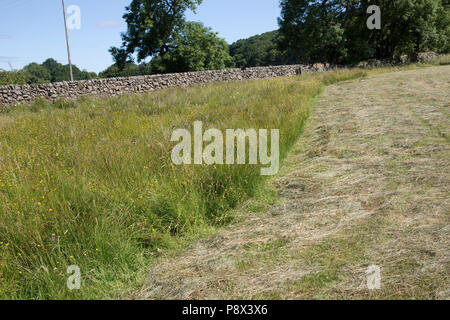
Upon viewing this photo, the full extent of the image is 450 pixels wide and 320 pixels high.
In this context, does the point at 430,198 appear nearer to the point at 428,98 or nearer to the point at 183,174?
the point at 183,174

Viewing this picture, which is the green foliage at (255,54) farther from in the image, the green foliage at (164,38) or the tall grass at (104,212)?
the tall grass at (104,212)

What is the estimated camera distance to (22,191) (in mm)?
2672

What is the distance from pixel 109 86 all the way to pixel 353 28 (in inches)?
1046

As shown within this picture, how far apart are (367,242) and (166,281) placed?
1.58 meters

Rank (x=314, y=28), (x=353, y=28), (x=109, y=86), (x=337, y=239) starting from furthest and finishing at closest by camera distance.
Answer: (x=353, y=28) → (x=314, y=28) → (x=109, y=86) → (x=337, y=239)

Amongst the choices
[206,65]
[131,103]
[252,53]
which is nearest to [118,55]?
[206,65]

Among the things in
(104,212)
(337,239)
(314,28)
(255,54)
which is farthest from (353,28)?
(255,54)

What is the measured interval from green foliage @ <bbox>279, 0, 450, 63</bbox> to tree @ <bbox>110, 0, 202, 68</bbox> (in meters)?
10.9

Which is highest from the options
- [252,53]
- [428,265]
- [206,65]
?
[252,53]

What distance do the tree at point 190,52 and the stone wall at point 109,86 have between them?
38.1 feet

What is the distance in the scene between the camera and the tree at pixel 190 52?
27995 millimetres

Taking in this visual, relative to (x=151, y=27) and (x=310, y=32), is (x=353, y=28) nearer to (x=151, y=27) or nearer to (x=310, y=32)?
(x=310, y=32)

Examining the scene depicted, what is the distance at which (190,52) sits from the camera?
28.0 m

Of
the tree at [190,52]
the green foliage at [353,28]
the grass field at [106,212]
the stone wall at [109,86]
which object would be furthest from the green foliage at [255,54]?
the grass field at [106,212]
